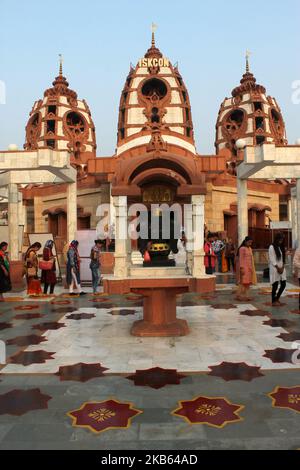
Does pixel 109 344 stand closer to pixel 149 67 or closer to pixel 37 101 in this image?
pixel 149 67

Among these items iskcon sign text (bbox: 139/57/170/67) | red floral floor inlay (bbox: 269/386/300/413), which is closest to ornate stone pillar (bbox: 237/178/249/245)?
red floral floor inlay (bbox: 269/386/300/413)

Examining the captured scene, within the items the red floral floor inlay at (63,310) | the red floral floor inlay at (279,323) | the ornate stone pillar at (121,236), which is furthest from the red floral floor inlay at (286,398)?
the red floral floor inlay at (63,310)

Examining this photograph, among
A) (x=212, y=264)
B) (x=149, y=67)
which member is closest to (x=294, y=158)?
(x=212, y=264)

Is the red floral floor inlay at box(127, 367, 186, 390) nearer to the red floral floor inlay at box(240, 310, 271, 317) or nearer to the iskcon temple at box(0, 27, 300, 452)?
the iskcon temple at box(0, 27, 300, 452)

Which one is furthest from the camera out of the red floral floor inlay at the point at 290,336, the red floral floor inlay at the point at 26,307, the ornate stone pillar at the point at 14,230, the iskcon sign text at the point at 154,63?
the iskcon sign text at the point at 154,63

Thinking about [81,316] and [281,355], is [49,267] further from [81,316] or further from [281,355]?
[281,355]

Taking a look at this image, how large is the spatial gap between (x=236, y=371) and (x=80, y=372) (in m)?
1.80

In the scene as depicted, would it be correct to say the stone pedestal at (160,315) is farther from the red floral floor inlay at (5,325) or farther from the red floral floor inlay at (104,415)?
the red floral floor inlay at (104,415)

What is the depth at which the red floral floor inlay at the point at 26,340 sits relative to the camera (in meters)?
5.76

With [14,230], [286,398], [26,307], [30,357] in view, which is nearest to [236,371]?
[286,398]

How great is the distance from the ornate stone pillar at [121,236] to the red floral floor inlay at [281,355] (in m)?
2.64

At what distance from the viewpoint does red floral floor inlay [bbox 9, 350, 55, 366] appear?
16.0ft

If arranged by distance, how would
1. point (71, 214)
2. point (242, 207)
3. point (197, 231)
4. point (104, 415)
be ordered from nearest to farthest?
point (104, 415), point (197, 231), point (71, 214), point (242, 207)

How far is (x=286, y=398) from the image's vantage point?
3643 mm
